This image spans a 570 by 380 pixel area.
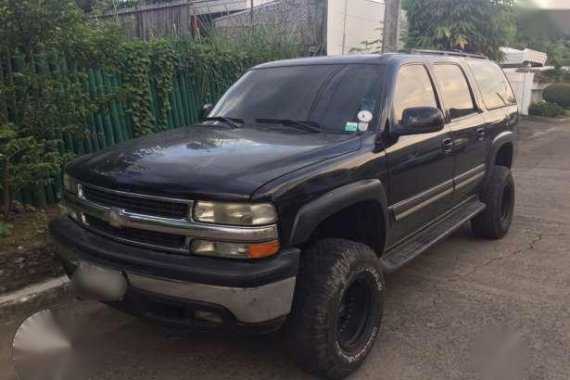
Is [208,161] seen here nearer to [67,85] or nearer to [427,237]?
[427,237]

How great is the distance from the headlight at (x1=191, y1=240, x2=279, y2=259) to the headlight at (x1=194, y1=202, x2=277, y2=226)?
103 mm

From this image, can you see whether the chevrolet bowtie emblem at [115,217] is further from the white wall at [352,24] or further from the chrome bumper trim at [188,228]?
the white wall at [352,24]

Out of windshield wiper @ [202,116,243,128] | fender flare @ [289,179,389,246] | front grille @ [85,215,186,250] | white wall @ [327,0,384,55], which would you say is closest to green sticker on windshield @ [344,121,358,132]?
fender flare @ [289,179,389,246]

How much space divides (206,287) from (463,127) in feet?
9.71

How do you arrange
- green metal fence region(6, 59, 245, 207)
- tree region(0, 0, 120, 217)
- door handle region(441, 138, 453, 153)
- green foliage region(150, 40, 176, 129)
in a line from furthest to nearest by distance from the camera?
1. green foliage region(150, 40, 176, 129)
2. green metal fence region(6, 59, 245, 207)
3. tree region(0, 0, 120, 217)
4. door handle region(441, 138, 453, 153)

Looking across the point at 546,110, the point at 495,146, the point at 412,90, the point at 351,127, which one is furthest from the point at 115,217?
the point at 546,110

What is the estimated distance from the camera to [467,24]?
12797mm

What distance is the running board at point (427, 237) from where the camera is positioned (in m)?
3.78

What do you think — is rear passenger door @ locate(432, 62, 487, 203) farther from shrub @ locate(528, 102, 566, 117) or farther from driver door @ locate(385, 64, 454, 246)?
shrub @ locate(528, 102, 566, 117)

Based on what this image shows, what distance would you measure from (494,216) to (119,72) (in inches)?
169

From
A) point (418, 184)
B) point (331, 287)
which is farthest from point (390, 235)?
point (331, 287)

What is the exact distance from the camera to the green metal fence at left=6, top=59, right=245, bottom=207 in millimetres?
5520

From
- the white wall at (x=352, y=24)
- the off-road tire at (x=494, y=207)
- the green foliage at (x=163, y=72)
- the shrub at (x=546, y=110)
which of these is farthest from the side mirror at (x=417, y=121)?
the shrub at (x=546, y=110)

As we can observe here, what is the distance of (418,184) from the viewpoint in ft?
13.2
